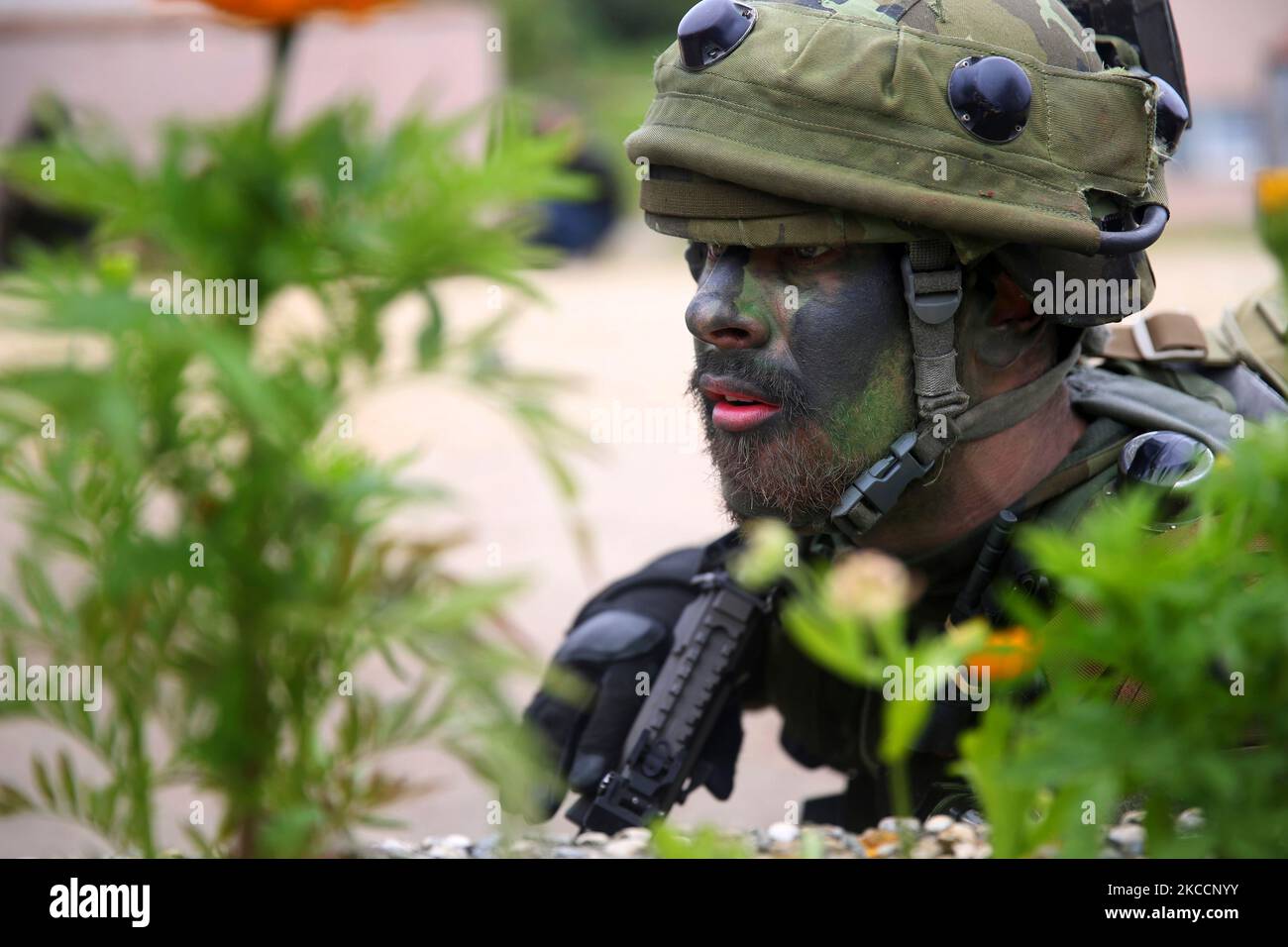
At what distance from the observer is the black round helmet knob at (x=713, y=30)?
2.74 m

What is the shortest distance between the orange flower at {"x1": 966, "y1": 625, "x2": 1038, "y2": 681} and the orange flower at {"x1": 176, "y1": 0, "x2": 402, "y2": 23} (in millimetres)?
959

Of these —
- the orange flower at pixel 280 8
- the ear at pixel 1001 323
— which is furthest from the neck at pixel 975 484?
the orange flower at pixel 280 8

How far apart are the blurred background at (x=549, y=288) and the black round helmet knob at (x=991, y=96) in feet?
2.67

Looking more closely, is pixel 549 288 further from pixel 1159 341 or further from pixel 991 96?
pixel 991 96

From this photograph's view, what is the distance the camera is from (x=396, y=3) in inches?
70.7

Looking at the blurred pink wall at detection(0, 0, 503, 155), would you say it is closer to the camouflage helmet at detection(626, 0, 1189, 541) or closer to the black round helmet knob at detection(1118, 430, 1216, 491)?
the camouflage helmet at detection(626, 0, 1189, 541)

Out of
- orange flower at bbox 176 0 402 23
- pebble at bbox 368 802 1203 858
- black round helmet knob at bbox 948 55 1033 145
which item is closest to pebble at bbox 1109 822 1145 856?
pebble at bbox 368 802 1203 858

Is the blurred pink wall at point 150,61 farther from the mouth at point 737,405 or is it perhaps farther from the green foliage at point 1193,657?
the green foliage at point 1193,657

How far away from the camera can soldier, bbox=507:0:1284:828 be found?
2.66 metres

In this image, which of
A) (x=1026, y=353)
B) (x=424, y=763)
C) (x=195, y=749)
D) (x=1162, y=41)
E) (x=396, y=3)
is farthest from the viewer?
(x=424, y=763)

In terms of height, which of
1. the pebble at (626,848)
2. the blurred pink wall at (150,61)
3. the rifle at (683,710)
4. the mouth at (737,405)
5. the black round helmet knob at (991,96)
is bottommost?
the pebble at (626,848)
